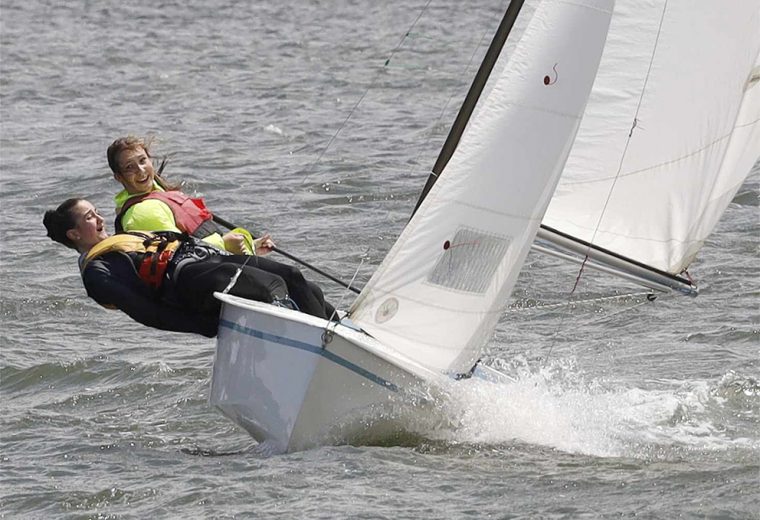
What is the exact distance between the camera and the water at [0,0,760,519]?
570cm

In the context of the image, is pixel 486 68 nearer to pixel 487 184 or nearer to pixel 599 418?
pixel 487 184

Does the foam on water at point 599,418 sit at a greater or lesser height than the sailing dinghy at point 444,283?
lesser

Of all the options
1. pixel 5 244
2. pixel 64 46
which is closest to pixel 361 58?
pixel 64 46

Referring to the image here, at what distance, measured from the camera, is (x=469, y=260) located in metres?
6.02

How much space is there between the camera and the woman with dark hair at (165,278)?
6078mm

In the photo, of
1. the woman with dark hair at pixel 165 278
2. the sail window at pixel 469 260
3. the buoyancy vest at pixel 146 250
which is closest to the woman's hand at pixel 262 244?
the woman with dark hair at pixel 165 278

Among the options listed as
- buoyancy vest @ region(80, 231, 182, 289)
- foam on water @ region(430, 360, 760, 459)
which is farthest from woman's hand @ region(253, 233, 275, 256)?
foam on water @ region(430, 360, 760, 459)

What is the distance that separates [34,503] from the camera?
5.84 metres

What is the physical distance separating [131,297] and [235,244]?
0.57 metres

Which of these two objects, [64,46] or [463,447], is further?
[64,46]

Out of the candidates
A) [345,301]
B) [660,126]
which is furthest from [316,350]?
[345,301]

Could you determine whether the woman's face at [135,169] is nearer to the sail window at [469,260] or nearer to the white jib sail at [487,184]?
the white jib sail at [487,184]

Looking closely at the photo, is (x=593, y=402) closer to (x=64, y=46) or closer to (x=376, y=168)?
(x=376, y=168)

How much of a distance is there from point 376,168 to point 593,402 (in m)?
5.86
